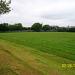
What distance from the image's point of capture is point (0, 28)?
118 metres

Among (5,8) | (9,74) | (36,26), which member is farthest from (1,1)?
(36,26)

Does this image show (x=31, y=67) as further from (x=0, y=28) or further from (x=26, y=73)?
(x=0, y=28)

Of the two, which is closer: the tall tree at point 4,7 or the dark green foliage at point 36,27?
the tall tree at point 4,7

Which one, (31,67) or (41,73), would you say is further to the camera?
(31,67)

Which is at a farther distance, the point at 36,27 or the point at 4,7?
the point at 36,27

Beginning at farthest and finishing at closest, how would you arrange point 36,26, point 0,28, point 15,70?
point 36,26
point 0,28
point 15,70

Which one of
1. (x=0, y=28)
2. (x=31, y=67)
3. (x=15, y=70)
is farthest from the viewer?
(x=0, y=28)

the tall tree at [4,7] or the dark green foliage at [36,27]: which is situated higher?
the tall tree at [4,7]

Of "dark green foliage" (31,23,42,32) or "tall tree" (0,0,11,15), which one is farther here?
"dark green foliage" (31,23,42,32)

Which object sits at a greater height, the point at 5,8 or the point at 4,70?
the point at 5,8

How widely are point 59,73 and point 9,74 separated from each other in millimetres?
2246

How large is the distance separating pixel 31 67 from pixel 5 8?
1292 cm

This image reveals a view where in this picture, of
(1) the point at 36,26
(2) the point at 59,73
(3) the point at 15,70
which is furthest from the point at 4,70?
(1) the point at 36,26

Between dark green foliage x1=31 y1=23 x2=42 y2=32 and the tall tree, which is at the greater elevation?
the tall tree
